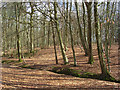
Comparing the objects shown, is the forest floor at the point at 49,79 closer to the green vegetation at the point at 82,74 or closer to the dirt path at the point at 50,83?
the dirt path at the point at 50,83

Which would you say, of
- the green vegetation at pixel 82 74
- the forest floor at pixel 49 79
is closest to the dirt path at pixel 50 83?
the forest floor at pixel 49 79

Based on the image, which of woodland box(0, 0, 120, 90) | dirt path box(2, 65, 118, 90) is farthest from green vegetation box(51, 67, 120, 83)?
dirt path box(2, 65, 118, 90)

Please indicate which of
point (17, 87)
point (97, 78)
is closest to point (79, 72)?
point (97, 78)

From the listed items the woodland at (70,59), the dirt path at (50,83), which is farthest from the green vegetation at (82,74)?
the dirt path at (50,83)

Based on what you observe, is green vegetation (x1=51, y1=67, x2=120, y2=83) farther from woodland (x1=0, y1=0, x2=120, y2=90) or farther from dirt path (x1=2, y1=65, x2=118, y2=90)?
dirt path (x1=2, y1=65, x2=118, y2=90)

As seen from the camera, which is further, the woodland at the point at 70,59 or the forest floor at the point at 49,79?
the woodland at the point at 70,59

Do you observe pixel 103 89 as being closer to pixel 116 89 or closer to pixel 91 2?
pixel 116 89

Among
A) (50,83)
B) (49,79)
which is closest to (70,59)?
(49,79)

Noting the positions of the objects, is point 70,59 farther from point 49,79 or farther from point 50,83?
point 50,83

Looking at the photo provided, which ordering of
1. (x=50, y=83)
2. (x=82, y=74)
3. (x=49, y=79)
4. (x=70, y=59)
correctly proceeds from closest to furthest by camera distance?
1. (x=50, y=83)
2. (x=49, y=79)
3. (x=82, y=74)
4. (x=70, y=59)

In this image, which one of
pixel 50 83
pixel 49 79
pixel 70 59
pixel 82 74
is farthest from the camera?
pixel 70 59

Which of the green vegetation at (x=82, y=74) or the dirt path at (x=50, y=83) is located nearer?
the dirt path at (x=50, y=83)

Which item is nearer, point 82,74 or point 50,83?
point 50,83

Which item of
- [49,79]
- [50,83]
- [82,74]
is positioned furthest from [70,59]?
[50,83]
